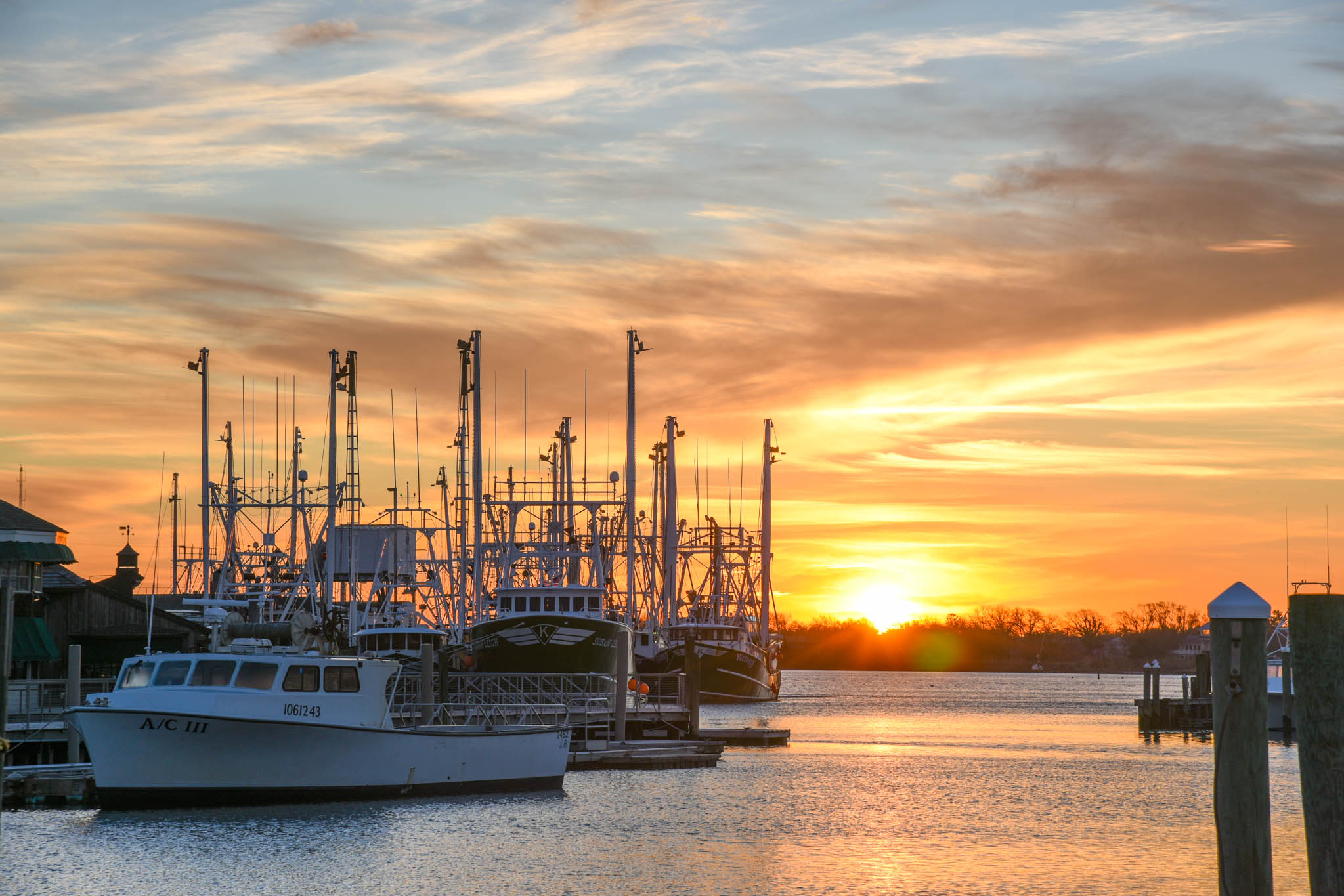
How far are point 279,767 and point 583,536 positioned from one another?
53897 millimetres

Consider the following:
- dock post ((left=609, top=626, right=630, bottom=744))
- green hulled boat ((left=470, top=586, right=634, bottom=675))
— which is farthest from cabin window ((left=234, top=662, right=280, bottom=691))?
green hulled boat ((left=470, top=586, right=634, bottom=675))

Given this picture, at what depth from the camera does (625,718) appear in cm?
4594

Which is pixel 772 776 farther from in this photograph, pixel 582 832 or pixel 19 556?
pixel 19 556

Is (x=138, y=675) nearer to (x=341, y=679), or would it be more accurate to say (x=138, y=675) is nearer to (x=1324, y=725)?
(x=341, y=679)

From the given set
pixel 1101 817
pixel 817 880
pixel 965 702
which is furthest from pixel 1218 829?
pixel 965 702

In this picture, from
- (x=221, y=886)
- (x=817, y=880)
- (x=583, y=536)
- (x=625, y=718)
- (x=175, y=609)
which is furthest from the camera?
(x=583, y=536)

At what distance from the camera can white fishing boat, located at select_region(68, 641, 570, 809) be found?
1180 inches

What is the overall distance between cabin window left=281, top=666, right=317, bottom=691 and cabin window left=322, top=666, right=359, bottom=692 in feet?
0.72

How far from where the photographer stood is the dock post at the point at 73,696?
34.7 m

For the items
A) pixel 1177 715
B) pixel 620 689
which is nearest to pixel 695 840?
A: pixel 620 689

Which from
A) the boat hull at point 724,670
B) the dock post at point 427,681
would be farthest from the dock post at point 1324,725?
the boat hull at point 724,670

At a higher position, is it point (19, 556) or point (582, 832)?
point (19, 556)

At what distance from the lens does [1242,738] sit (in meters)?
14.1

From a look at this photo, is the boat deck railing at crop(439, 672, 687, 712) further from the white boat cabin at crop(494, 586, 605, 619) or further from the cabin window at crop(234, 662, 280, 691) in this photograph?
the cabin window at crop(234, 662, 280, 691)
